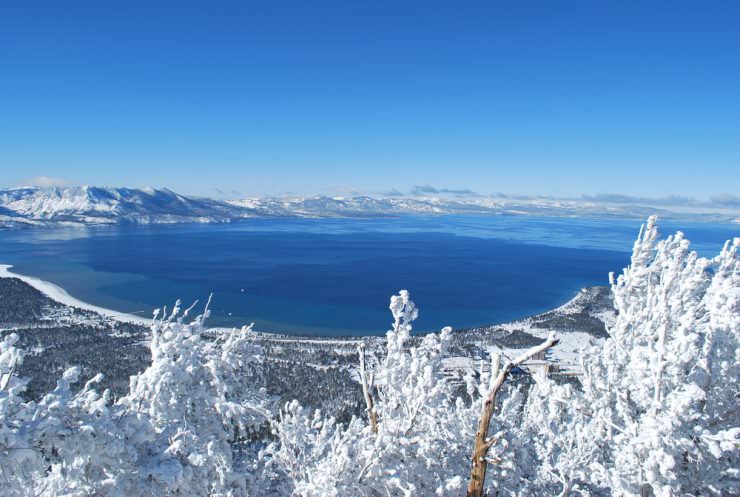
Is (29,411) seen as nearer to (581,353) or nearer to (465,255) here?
(581,353)

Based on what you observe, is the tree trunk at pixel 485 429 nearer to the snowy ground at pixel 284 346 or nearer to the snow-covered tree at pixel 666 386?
the snow-covered tree at pixel 666 386

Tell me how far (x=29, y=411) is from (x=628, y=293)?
7413mm

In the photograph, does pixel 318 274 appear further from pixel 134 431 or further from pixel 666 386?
pixel 134 431

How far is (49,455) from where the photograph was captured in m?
4.13

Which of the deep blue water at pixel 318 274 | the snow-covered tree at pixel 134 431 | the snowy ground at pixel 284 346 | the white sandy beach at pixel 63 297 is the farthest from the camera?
the deep blue water at pixel 318 274

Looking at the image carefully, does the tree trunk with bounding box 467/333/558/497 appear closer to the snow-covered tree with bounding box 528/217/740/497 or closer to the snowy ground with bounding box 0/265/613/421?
the snow-covered tree with bounding box 528/217/740/497

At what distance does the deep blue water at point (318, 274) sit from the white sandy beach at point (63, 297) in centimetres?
232

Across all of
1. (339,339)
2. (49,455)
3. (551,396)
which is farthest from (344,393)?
(49,455)

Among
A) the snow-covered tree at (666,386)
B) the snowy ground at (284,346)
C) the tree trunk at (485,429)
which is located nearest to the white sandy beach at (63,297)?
the snowy ground at (284,346)

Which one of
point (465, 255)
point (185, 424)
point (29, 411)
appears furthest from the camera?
point (465, 255)

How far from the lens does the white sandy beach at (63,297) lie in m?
63.8

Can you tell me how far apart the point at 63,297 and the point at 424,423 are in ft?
282

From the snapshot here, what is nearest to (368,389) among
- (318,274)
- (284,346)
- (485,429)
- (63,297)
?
(485,429)

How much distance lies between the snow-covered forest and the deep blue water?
179ft
